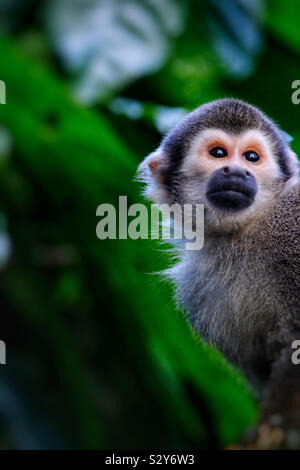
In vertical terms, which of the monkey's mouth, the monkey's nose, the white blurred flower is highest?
the white blurred flower

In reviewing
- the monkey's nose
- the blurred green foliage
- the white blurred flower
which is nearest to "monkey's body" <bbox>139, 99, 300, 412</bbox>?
the monkey's nose

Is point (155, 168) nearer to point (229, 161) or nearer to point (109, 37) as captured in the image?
point (229, 161)

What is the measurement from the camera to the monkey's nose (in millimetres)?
2217

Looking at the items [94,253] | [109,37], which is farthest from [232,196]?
[109,37]

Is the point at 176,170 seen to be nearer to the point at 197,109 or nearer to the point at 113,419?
the point at 197,109

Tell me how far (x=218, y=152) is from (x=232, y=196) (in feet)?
0.57

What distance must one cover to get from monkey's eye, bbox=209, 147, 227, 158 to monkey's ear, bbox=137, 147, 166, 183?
236mm

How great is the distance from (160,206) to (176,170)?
151 mm

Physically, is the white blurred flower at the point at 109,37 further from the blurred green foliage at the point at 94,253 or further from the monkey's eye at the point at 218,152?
the monkey's eye at the point at 218,152

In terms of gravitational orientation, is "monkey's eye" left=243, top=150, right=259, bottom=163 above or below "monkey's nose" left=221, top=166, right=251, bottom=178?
above

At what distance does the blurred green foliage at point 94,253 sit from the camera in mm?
3365

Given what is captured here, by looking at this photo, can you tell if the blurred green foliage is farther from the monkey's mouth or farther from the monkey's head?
the monkey's mouth

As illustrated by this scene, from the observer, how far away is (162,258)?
267 cm

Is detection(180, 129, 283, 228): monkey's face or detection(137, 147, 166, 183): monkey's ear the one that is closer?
detection(180, 129, 283, 228): monkey's face
